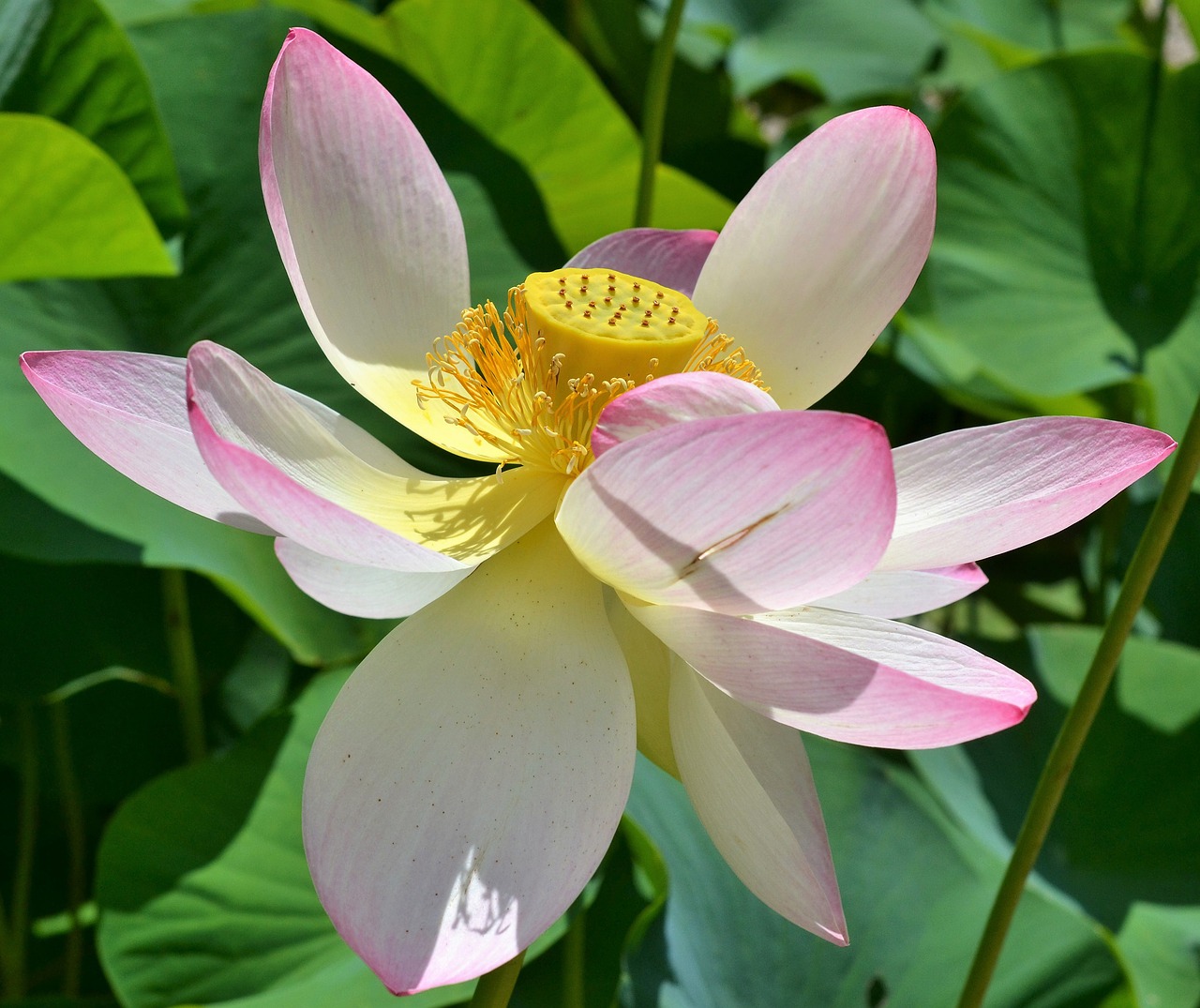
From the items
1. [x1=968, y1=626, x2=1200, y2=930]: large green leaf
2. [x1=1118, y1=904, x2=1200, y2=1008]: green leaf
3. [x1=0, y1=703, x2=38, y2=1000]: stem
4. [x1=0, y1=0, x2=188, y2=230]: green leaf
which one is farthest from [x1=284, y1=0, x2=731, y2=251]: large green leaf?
[x1=1118, y1=904, x2=1200, y2=1008]: green leaf

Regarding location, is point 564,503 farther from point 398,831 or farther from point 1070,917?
point 1070,917

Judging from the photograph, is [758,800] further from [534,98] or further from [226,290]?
[534,98]

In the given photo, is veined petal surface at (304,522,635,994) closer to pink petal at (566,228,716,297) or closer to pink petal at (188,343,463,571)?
pink petal at (188,343,463,571)

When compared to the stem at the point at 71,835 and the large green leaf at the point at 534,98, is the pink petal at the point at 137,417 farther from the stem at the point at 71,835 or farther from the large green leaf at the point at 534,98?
the large green leaf at the point at 534,98

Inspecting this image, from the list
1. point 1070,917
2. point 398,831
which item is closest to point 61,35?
point 398,831

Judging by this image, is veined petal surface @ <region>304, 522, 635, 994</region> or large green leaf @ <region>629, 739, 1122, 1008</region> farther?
large green leaf @ <region>629, 739, 1122, 1008</region>

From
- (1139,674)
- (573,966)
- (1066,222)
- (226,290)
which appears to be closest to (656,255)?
(573,966)

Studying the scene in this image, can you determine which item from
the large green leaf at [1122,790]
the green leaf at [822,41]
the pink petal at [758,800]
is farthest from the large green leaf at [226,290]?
the green leaf at [822,41]
